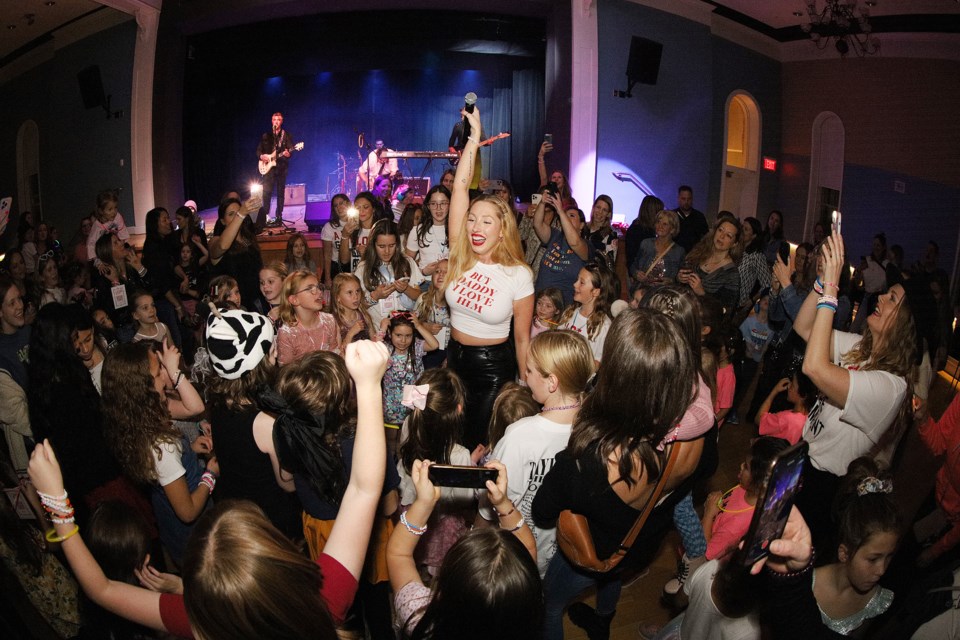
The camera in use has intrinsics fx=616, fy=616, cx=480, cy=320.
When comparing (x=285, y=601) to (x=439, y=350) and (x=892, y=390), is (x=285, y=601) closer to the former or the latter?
(x=892, y=390)

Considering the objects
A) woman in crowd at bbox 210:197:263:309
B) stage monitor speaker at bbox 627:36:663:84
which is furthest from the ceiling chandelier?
woman in crowd at bbox 210:197:263:309

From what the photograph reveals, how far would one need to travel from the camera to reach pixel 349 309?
390 cm

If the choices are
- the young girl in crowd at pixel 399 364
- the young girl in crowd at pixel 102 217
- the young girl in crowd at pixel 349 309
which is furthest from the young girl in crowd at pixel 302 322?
the young girl in crowd at pixel 102 217

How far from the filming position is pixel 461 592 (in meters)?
1.29

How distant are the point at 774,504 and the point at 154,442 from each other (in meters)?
2.19

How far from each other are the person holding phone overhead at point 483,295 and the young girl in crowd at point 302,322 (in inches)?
33.1

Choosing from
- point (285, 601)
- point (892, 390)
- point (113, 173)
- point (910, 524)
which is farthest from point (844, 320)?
point (113, 173)

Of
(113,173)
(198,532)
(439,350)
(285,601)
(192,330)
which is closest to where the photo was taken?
(285,601)

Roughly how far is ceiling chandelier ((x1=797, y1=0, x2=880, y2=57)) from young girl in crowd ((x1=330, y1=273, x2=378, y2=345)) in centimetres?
777

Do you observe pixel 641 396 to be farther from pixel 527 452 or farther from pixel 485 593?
pixel 485 593

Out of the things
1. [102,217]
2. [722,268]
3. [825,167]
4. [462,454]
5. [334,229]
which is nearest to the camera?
[462,454]

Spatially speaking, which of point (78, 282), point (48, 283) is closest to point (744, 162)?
point (78, 282)

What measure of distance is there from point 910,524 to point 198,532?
3822 millimetres

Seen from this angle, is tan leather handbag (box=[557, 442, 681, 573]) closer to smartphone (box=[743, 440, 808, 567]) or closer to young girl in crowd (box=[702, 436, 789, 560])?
young girl in crowd (box=[702, 436, 789, 560])
